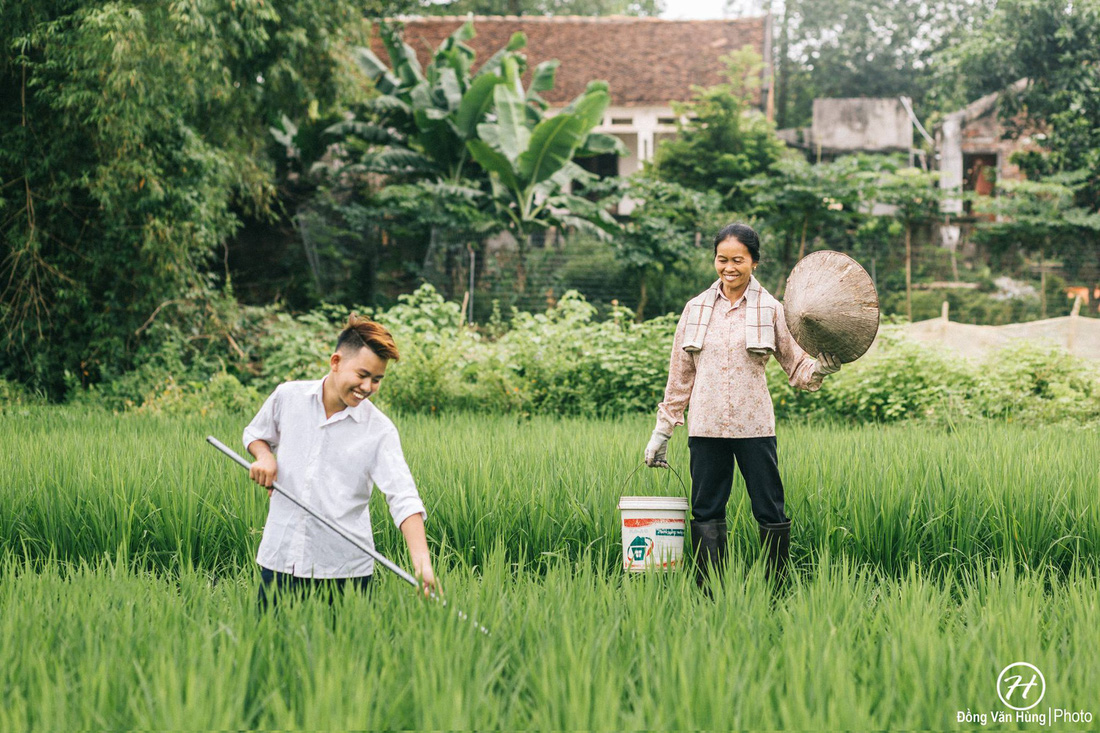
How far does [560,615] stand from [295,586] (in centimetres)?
74

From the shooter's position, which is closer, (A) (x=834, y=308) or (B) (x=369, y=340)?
(B) (x=369, y=340)

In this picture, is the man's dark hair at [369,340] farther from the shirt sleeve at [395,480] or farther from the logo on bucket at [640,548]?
the logo on bucket at [640,548]

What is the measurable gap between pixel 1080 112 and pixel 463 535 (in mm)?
14598

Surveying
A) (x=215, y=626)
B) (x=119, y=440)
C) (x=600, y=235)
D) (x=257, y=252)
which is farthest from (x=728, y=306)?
(x=257, y=252)

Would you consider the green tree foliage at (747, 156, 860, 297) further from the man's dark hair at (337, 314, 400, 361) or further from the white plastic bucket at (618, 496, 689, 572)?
the man's dark hair at (337, 314, 400, 361)

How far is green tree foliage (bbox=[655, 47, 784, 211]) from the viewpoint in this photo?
14.3 meters

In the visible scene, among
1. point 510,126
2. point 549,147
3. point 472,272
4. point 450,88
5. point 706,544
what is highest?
point 450,88

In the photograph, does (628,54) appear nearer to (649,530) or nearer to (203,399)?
(203,399)

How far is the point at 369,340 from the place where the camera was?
2361 millimetres

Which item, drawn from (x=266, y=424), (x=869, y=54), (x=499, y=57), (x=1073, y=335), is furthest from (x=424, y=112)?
(x=869, y=54)

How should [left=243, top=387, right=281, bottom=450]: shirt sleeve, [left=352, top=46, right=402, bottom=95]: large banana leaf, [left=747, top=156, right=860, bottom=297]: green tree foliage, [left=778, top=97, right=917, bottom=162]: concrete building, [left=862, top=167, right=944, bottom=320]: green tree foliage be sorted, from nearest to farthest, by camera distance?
[left=243, top=387, right=281, bottom=450]: shirt sleeve → [left=862, top=167, right=944, bottom=320]: green tree foliage → [left=747, top=156, right=860, bottom=297]: green tree foliage → [left=352, top=46, right=402, bottom=95]: large banana leaf → [left=778, top=97, right=917, bottom=162]: concrete building

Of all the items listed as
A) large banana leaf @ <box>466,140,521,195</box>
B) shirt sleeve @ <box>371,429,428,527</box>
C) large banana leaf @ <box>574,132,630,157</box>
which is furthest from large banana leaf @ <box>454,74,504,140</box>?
shirt sleeve @ <box>371,429,428,527</box>

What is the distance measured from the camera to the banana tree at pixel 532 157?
12.0 metres

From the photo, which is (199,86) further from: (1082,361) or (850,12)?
(850,12)
